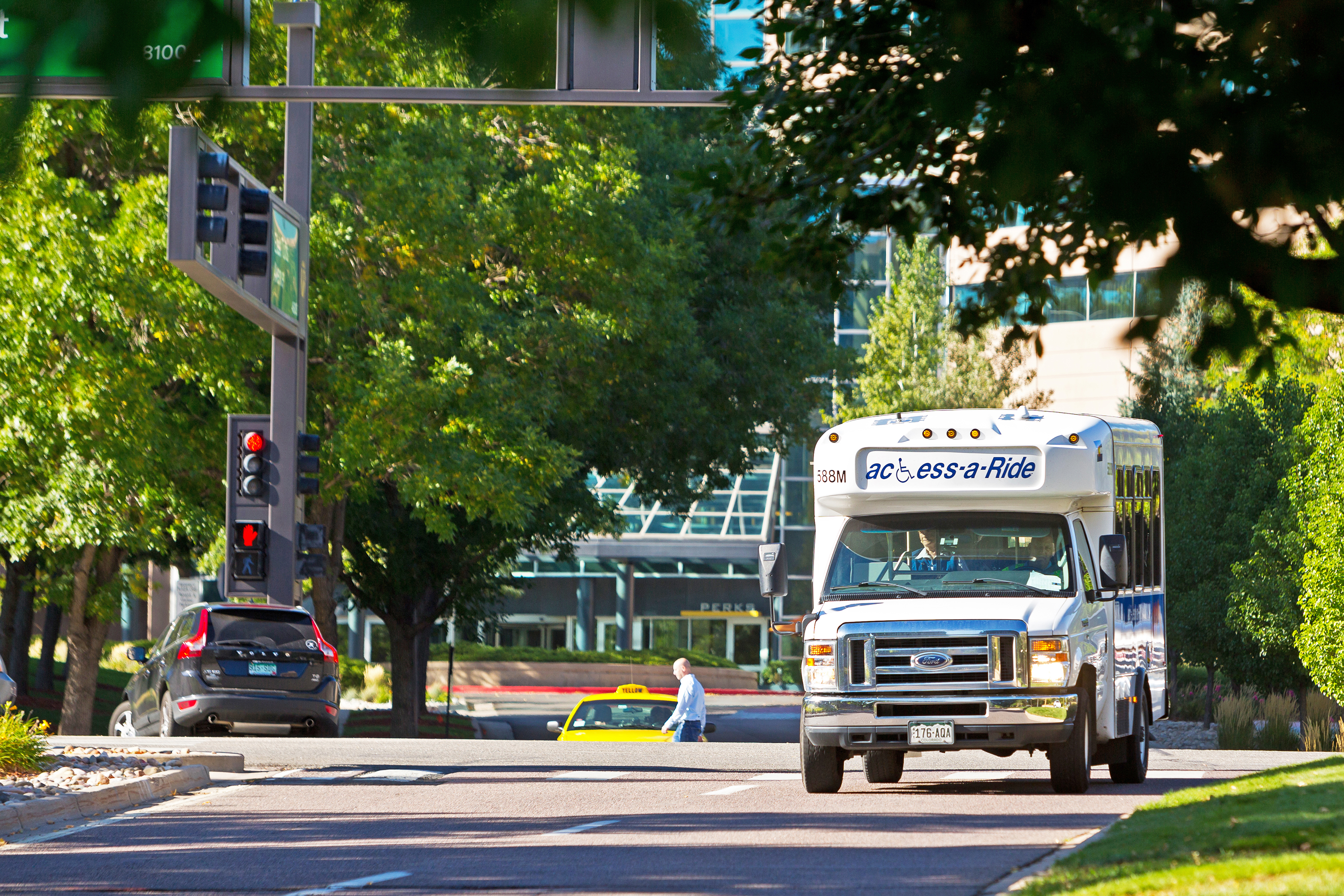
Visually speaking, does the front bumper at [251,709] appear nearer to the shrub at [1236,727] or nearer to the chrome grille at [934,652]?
the chrome grille at [934,652]

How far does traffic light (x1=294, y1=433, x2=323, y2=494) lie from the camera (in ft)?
64.0

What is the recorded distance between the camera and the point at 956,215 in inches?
371

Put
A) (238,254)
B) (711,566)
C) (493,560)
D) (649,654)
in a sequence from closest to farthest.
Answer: (238,254), (493,560), (649,654), (711,566)

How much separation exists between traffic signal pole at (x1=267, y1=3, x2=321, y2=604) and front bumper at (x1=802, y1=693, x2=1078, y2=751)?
8.04 m

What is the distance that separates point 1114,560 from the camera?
1375 cm

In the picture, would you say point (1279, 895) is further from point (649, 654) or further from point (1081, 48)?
point (649, 654)

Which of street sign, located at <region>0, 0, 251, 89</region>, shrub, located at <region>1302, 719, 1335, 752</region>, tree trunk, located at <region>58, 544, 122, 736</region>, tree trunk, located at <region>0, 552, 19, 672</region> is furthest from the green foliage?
street sign, located at <region>0, 0, 251, 89</region>

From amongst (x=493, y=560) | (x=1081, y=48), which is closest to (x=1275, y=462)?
(x=493, y=560)

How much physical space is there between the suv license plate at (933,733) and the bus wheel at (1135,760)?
273 centimetres

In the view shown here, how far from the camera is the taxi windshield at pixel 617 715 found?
84.3 feet

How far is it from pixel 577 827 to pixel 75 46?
9.76 metres

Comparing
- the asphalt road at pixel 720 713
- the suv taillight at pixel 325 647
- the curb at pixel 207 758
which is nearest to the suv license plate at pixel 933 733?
the curb at pixel 207 758

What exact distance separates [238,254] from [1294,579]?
1053 inches

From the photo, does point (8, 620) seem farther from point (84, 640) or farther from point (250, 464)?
point (250, 464)
